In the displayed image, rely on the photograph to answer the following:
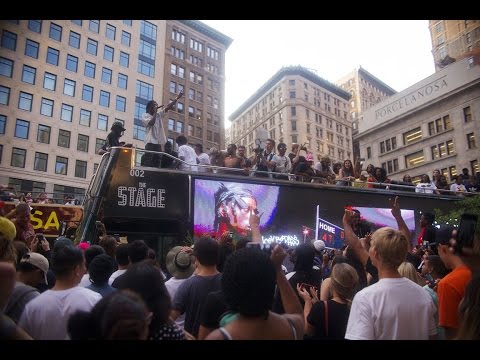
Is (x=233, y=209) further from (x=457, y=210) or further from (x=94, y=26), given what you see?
(x=94, y=26)

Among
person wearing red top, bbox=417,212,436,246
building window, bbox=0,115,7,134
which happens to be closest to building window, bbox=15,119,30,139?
building window, bbox=0,115,7,134

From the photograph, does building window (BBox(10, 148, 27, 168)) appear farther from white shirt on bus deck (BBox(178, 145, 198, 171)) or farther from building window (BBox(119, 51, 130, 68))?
white shirt on bus deck (BBox(178, 145, 198, 171))

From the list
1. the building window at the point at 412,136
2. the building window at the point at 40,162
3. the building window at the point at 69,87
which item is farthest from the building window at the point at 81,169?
the building window at the point at 412,136

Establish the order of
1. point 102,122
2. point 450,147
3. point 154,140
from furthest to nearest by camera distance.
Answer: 1. point 102,122
2. point 450,147
3. point 154,140

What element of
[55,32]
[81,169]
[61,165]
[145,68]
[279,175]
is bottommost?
[279,175]

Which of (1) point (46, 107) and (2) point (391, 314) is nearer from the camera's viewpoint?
(2) point (391, 314)

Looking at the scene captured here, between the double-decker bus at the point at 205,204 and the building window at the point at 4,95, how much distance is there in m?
34.0

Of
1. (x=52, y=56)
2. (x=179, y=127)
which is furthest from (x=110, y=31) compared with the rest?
(x=179, y=127)

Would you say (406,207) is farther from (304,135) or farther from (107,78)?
(304,135)

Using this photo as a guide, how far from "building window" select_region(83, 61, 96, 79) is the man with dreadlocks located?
1550 inches

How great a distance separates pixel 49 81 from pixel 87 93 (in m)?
4.15

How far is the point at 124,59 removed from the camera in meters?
49.1

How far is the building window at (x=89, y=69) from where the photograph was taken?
45625mm

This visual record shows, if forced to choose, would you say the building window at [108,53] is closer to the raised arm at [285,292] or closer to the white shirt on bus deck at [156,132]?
the white shirt on bus deck at [156,132]
